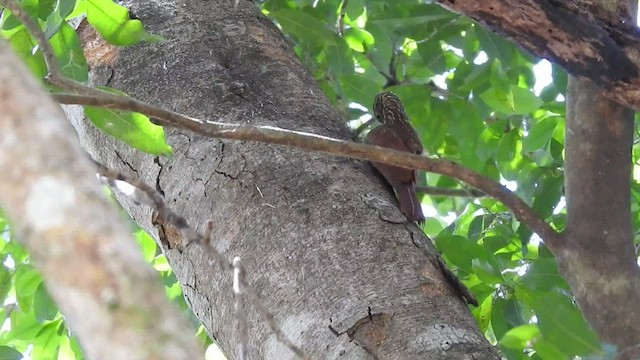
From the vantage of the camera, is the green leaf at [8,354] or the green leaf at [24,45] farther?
the green leaf at [8,354]

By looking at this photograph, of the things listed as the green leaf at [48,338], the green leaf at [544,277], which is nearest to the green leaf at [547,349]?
the green leaf at [544,277]

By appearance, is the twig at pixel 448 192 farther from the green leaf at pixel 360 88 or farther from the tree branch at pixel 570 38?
the tree branch at pixel 570 38

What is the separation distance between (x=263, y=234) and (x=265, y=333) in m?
0.25

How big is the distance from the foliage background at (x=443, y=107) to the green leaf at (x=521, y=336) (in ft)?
2.32

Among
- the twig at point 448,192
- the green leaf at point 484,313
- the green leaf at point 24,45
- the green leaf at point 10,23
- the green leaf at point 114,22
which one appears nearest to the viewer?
the green leaf at point 114,22

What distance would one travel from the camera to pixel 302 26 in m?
3.47

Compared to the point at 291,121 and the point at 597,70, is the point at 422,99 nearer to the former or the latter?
the point at 291,121

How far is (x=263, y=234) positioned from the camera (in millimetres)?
2234

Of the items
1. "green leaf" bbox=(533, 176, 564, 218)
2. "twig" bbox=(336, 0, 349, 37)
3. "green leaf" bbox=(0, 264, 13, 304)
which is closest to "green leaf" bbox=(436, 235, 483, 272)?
"green leaf" bbox=(533, 176, 564, 218)

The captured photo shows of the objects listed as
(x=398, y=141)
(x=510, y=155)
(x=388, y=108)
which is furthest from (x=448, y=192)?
(x=398, y=141)

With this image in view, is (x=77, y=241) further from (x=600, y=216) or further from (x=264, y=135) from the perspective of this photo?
(x=600, y=216)

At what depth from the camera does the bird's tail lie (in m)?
2.57

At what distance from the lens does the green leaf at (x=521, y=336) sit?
72.7 inches

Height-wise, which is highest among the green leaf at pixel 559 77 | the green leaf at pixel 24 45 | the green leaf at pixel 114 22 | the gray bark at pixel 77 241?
the gray bark at pixel 77 241
